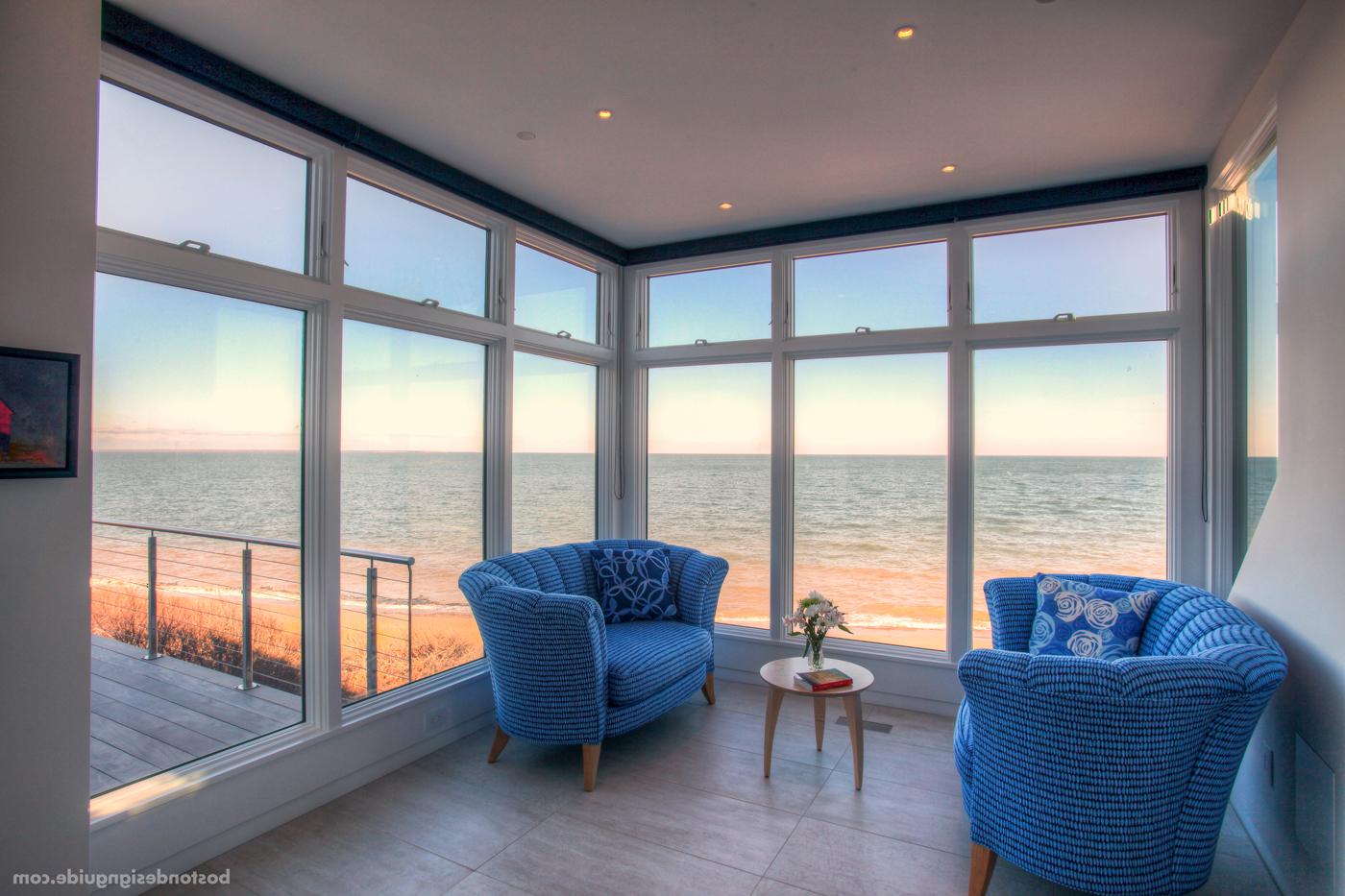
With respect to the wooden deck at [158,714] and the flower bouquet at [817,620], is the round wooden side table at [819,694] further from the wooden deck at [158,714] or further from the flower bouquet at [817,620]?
the wooden deck at [158,714]

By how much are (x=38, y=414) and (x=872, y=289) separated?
4156 mm

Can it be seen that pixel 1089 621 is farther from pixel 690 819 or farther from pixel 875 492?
pixel 690 819

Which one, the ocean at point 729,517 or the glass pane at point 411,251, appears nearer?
the ocean at point 729,517

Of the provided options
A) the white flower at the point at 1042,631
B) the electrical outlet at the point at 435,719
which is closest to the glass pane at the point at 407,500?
the electrical outlet at the point at 435,719

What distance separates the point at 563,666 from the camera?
10.5 feet

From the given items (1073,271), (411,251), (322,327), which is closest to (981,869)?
(1073,271)

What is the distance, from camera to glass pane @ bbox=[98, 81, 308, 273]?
8.25 ft

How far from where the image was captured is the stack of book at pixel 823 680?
3.19m

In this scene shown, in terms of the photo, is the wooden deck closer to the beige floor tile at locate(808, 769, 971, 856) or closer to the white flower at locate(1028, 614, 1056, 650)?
the beige floor tile at locate(808, 769, 971, 856)

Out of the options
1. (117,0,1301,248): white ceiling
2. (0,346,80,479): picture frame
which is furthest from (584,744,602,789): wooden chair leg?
(117,0,1301,248): white ceiling

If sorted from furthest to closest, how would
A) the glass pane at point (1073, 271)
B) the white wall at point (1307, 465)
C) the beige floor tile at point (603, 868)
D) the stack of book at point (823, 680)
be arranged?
the glass pane at point (1073, 271) → the stack of book at point (823, 680) → the beige floor tile at point (603, 868) → the white wall at point (1307, 465)

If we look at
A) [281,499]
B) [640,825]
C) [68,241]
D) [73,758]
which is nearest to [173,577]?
[281,499]

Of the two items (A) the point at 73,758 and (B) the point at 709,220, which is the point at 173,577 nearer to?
(A) the point at 73,758

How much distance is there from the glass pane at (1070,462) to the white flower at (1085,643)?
4.14 feet
